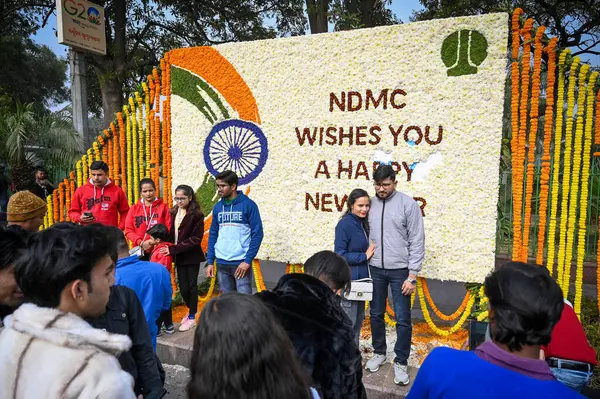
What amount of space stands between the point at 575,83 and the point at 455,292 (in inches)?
136

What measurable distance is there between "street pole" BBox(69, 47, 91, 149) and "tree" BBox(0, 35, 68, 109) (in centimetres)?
880

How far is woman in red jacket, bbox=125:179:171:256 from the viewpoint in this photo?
14.5ft

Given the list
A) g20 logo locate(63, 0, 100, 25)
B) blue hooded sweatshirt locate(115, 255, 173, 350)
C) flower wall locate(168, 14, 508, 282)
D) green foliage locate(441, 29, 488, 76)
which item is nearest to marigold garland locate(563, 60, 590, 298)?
flower wall locate(168, 14, 508, 282)

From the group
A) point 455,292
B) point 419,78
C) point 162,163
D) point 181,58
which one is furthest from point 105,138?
point 455,292

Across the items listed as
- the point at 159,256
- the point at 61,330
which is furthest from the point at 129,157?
the point at 61,330

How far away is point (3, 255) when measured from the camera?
71.7 inches

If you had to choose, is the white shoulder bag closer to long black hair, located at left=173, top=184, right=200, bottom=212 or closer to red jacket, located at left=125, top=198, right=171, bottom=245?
long black hair, located at left=173, top=184, right=200, bottom=212

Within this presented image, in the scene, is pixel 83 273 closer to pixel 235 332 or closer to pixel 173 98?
pixel 235 332

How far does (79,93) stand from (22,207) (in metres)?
6.88

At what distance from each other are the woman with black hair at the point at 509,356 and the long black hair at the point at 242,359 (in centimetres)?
45

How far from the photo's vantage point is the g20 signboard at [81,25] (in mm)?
7688

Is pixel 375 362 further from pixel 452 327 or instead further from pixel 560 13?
pixel 560 13

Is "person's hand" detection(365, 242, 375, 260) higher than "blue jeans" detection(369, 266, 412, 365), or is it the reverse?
"person's hand" detection(365, 242, 375, 260)

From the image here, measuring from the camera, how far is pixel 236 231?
161 inches
